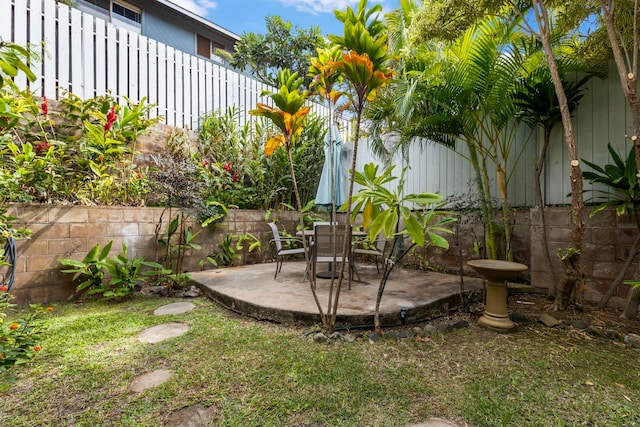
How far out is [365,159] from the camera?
20.4 ft

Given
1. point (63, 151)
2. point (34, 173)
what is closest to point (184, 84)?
point (63, 151)

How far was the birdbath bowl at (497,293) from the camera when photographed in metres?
2.56

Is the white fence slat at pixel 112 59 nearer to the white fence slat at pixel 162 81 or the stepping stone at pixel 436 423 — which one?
the white fence slat at pixel 162 81

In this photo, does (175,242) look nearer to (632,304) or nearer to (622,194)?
(632,304)

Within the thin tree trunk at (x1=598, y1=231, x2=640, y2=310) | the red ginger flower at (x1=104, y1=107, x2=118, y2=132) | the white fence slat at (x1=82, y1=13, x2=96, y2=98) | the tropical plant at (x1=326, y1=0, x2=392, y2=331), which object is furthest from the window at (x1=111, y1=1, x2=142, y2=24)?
the thin tree trunk at (x1=598, y1=231, x2=640, y2=310)

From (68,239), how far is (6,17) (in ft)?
9.42

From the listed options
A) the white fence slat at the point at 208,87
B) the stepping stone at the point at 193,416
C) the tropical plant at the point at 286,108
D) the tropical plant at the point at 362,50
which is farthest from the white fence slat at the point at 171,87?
the stepping stone at the point at 193,416

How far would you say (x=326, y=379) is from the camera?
1.81 meters

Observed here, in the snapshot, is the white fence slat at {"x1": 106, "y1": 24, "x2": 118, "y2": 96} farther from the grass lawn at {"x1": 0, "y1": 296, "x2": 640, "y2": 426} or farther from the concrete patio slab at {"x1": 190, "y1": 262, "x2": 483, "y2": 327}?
the grass lawn at {"x1": 0, "y1": 296, "x2": 640, "y2": 426}

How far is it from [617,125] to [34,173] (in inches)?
243

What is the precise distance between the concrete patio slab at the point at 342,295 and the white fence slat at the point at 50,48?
309cm

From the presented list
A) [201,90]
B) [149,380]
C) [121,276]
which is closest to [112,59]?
[201,90]

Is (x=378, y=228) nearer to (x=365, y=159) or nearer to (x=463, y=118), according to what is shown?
(x=463, y=118)

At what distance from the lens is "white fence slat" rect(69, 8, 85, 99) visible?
4168mm
